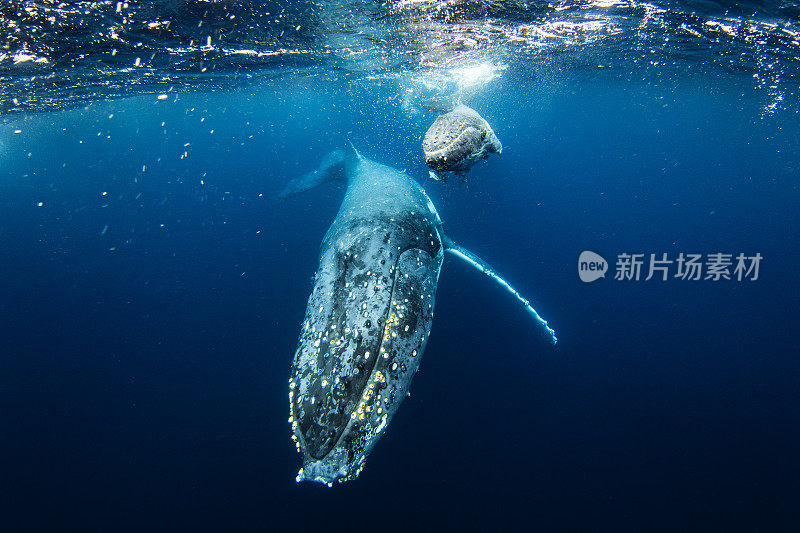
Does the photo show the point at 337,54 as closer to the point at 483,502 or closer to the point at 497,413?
the point at 497,413

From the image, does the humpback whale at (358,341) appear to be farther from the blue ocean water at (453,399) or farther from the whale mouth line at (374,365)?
the blue ocean water at (453,399)

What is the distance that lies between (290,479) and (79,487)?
662 centimetres

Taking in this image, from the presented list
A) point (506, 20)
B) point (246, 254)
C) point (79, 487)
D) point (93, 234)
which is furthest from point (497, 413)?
point (93, 234)

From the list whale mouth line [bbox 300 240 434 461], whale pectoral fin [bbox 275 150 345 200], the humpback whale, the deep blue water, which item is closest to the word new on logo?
the deep blue water

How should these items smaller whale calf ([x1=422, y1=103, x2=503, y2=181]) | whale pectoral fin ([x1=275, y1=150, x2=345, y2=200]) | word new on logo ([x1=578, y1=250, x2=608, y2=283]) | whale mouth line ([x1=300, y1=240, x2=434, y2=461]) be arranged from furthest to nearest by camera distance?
1. word new on logo ([x1=578, y1=250, x2=608, y2=283])
2. whale pectoral fin ([x1=275, y1=150, x2=345, y2=200])
3. smaller whale calf ([x1=422, y1=103, x2=503, y2=181])
4. whale mouth line ([x1=300, y1=240, x2=434, y2=461])

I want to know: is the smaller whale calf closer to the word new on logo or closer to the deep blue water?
the deep blue water

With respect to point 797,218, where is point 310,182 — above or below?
above

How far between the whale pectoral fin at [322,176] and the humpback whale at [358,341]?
1060 cm

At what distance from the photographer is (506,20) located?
14211mm

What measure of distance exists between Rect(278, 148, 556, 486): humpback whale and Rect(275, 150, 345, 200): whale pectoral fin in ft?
34.8

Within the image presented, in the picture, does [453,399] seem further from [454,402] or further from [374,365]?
[374,365]

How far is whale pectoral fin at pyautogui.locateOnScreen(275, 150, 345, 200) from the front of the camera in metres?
14.6

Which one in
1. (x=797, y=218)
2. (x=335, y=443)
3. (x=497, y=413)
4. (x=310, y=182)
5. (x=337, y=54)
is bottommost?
(x=797, y=218)

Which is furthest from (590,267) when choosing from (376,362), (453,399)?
(376,362)
